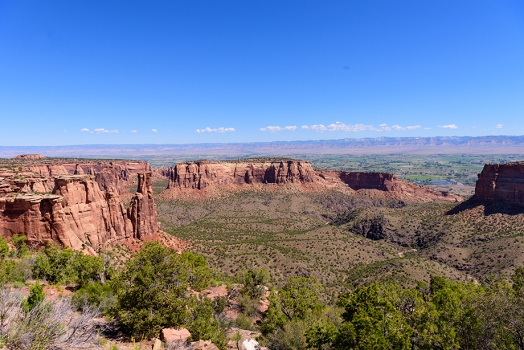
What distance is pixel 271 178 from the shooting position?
139000 mm

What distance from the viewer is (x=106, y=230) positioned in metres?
47.2

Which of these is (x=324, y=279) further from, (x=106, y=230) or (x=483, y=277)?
(x=106, y=230)

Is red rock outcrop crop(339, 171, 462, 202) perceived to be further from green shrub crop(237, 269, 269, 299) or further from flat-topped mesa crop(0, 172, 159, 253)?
green shrub crop(237, 269, 269, 299)

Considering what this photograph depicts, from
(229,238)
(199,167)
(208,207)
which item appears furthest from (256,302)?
(199,167)

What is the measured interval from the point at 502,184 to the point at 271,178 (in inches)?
3308

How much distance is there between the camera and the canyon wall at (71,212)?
111ft

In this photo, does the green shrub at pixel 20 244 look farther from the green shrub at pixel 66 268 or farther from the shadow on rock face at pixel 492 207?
the shadow on rock face at pixel 492 207

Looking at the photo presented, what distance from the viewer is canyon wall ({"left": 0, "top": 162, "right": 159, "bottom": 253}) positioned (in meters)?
33.8

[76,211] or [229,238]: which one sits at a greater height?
[76,211]

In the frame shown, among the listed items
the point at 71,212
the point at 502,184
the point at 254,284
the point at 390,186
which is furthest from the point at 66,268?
the point at 390,186

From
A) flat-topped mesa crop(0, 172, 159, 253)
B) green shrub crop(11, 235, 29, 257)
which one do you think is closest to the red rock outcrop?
flat-topped mesa crop(0, 172, 159, 253)

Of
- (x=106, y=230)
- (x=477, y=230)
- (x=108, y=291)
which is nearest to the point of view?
(x=108, y=291)

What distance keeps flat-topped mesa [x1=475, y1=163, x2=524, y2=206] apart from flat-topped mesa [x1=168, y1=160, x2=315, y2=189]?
70.8m

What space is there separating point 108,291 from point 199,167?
111220 mm
